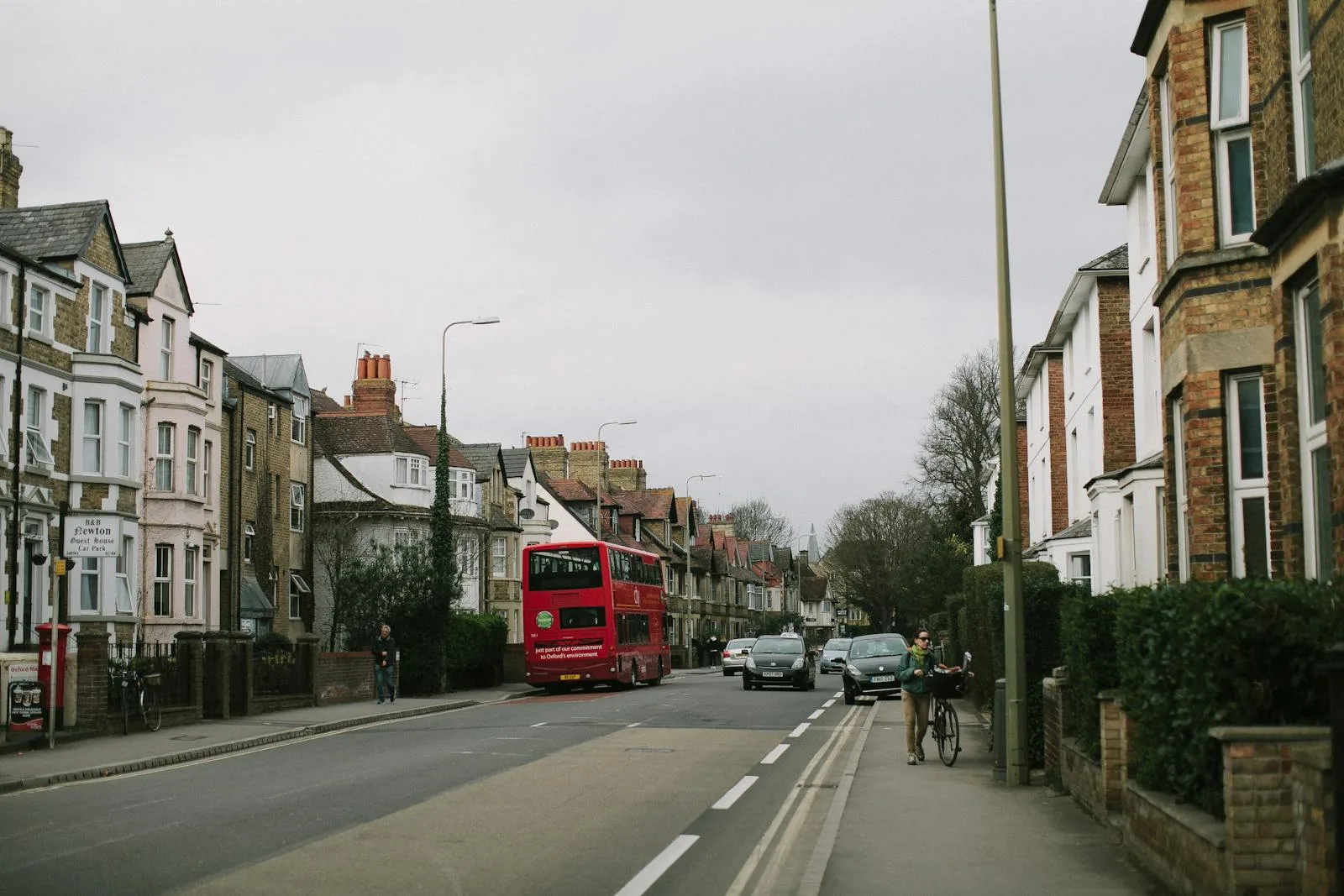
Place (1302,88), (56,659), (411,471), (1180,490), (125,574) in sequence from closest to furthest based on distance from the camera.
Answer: (1302,88), (1180,490), (56,659), (125,574), (411,471)

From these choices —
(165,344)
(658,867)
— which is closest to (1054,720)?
(658,867)

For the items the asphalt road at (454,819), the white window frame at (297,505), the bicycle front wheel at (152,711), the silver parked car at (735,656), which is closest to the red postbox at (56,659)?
the bicycle front wheel at (152,711)

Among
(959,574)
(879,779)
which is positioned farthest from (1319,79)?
(959,574)

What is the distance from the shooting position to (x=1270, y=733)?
6.93m

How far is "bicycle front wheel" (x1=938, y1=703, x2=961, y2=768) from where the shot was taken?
691 inches

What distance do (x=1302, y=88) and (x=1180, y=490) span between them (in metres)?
4.42

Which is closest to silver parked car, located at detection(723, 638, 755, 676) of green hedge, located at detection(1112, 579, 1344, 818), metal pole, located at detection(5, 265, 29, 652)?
metal pole, located at detection(5, 265, 29, 652)

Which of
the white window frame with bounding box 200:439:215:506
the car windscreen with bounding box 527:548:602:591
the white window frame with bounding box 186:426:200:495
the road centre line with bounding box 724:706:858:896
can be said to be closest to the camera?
the road centre line with bounding box 724:706:858:896

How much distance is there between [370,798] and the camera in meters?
14.0

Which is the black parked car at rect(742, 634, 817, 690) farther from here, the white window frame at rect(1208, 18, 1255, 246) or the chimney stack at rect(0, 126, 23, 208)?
the white window frame at rect(1208, 18, 1255, 246)

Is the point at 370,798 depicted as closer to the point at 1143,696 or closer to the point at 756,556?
the point at 1143,696

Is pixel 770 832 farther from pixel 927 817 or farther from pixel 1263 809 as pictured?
pixel 1263 809

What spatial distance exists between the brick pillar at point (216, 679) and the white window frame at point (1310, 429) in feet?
71.4

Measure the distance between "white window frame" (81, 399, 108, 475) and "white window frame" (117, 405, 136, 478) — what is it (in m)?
0.56
